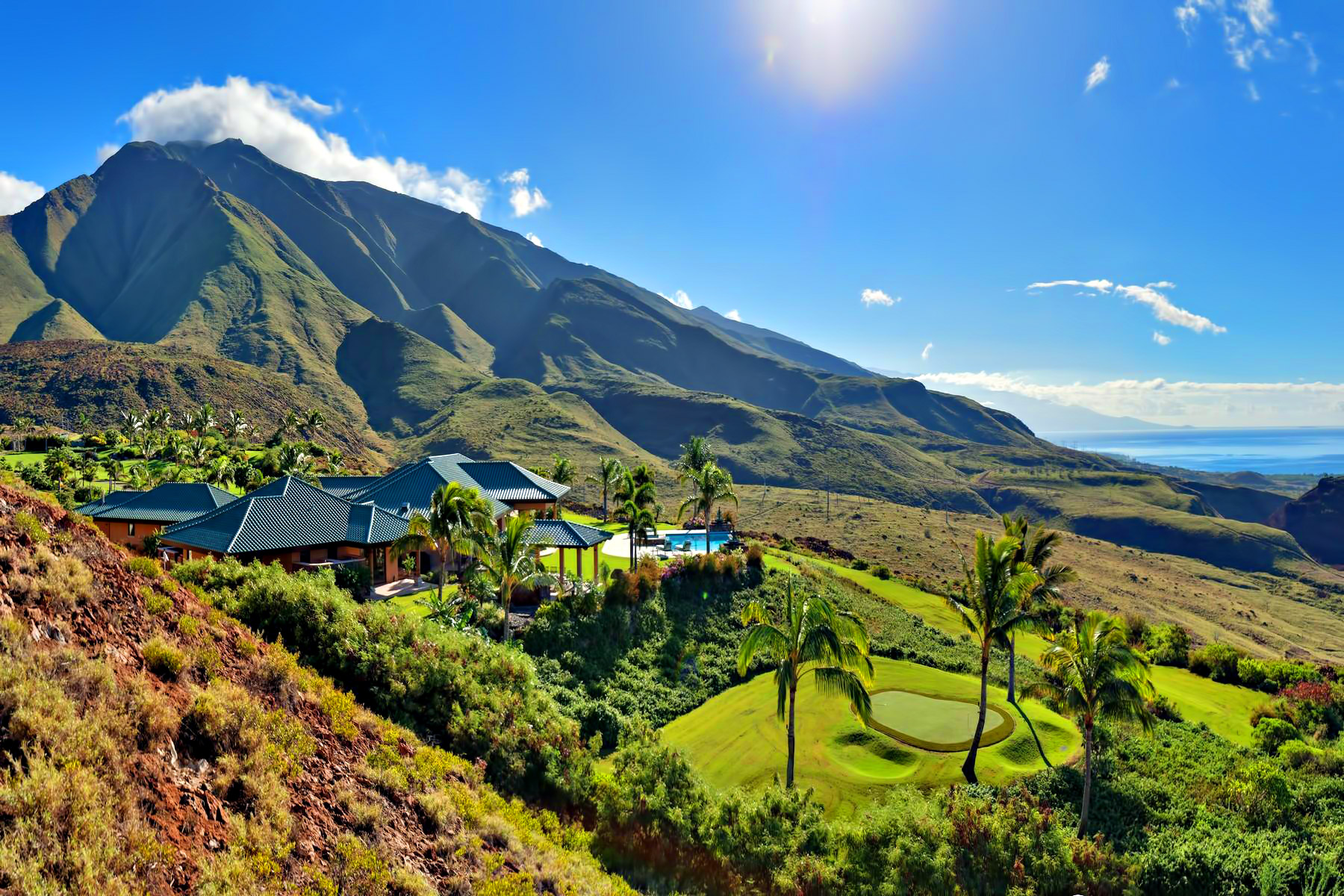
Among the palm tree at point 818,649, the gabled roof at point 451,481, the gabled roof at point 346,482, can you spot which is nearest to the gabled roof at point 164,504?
the gabled roof at point 346,482

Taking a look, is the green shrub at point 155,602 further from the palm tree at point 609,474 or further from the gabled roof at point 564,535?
the palm tree at point 609,474

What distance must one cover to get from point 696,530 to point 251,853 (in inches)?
1908

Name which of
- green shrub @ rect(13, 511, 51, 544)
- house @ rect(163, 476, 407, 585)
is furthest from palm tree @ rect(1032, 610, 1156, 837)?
house @ rect(163, 476, 407, 585)

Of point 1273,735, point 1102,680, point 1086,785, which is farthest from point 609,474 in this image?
point 1273,735

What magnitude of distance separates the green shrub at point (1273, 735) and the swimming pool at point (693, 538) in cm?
2978

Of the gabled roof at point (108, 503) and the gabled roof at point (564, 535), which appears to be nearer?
the gabled roof at point (564, 535)

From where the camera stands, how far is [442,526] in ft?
82.2

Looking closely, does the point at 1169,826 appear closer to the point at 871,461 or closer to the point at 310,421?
the point at 310,421

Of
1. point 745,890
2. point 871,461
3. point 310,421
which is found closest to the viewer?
point 745,890

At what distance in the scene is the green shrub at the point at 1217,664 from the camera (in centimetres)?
2988

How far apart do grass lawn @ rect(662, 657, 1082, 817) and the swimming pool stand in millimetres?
22499

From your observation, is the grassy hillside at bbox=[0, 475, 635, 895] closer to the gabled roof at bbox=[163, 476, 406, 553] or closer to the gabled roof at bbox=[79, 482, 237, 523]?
the gabled roof at bbox=[163, 476, 406, 553]

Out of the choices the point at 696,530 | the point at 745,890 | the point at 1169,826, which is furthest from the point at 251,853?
the point at 696,530

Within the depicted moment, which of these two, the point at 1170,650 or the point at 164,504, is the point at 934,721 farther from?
the point at 164,504
